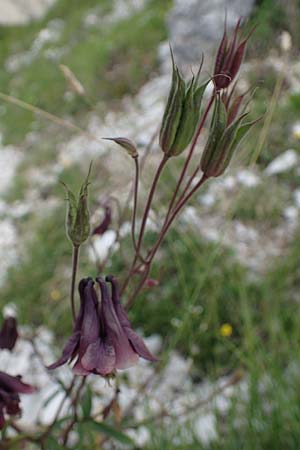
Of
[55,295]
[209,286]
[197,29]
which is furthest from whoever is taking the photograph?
[197,29]

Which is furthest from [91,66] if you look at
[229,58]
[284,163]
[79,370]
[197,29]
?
[79,370]

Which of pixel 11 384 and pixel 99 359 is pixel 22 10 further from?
pixel 99 359

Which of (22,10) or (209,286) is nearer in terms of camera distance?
(209,286)

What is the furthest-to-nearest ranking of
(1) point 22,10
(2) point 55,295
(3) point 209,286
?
(1) point 22,10, (2) point 55,295, (3) point 209,286

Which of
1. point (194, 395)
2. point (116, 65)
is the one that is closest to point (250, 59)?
point (116, 65)

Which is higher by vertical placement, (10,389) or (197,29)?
(197,29)

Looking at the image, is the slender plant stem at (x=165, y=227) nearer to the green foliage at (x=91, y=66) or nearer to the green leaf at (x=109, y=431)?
the green leaf at (x=109, y=431)

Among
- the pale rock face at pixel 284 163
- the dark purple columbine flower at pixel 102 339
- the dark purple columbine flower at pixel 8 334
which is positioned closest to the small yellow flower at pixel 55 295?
the pale rock face at pixel 284 163
